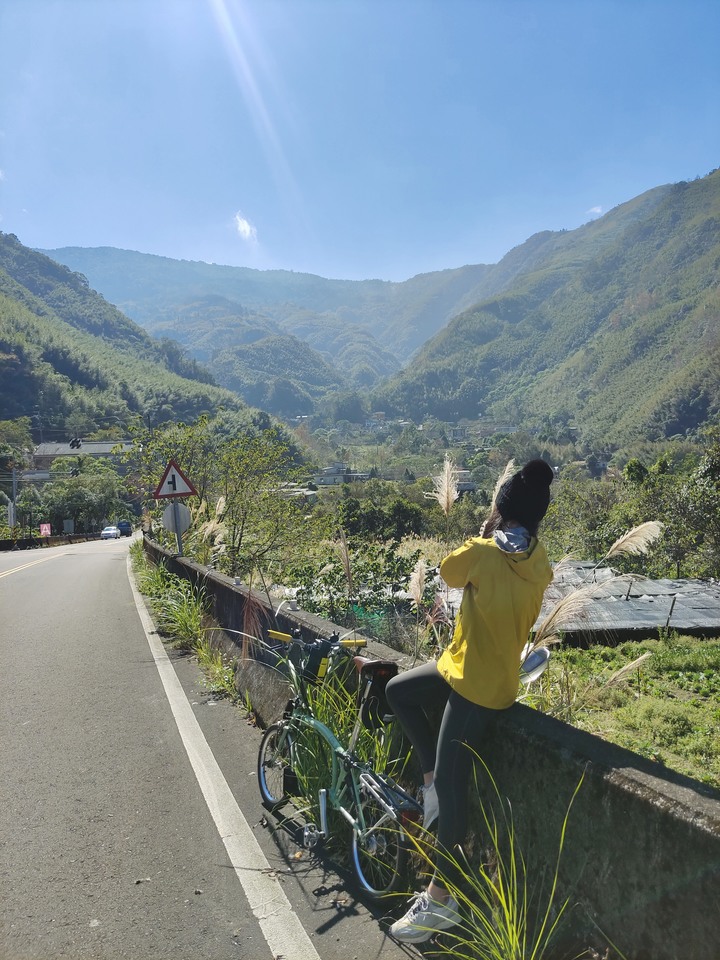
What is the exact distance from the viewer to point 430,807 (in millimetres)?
2953

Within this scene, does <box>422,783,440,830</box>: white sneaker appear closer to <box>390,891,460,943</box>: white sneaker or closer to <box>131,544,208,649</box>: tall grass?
<box>390,891,460,943</box>: white sneaker

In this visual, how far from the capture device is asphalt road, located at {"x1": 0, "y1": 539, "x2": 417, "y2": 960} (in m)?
3.15

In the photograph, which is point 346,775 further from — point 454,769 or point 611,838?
point 611,838

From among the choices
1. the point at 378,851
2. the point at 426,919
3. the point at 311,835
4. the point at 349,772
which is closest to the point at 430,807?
the point at 426,919

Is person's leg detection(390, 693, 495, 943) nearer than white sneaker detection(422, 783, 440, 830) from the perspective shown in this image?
Yes

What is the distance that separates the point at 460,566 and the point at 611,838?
1.07m

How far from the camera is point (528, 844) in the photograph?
102 inches

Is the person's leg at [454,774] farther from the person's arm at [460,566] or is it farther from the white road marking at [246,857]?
the white road marking at [246,857]

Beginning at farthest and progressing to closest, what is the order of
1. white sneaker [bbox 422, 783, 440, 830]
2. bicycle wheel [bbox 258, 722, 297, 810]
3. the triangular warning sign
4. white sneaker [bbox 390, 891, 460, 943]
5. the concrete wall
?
Result: the triangular warning sign, bicycle wheel [bbox 258, 722, 297, 810], white sneaker [bbox 422, 783, 440, 830], white sneaker [bbox 390, 891, 460, 943], the concrete wall

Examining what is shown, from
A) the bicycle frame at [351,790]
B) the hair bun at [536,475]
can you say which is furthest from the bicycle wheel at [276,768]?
the hair bun at [536,475]

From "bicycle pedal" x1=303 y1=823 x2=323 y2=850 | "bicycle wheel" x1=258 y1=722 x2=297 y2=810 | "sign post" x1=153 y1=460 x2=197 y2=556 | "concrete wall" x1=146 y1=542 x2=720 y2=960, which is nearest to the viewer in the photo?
"concrete wall" x1=146 y1=542 x2=720 y2=960

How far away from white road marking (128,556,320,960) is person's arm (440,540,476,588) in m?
1.76

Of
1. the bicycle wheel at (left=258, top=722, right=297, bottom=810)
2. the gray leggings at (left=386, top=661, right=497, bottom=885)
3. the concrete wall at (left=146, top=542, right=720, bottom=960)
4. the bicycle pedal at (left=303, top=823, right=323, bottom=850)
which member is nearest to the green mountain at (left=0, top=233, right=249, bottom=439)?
the bicycle wheel at (left=258, top=722, right=297, bottom=810)

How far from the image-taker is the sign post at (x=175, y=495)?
13477mm
